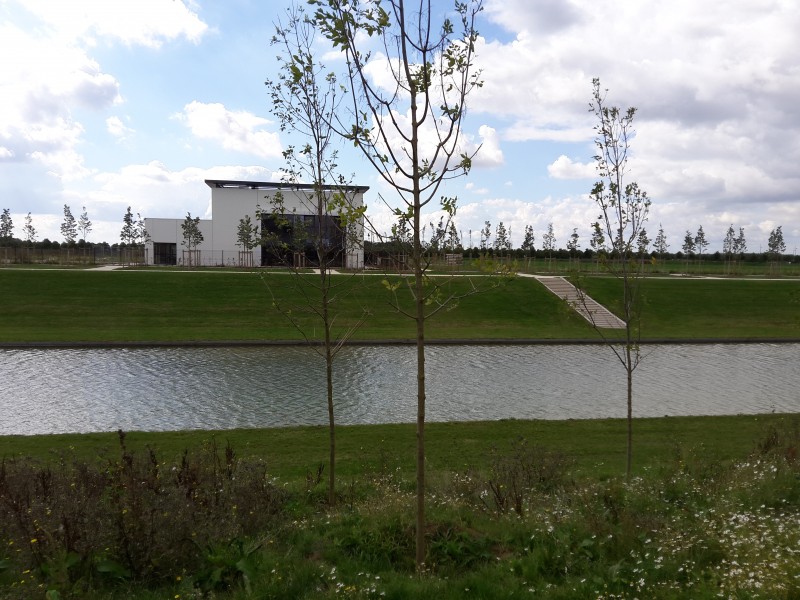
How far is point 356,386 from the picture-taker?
18891 millimetres

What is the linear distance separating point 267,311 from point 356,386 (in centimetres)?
1801

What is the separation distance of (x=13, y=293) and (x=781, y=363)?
41.1 meters

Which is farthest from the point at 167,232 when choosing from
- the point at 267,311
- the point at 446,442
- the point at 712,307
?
the point at 446,442

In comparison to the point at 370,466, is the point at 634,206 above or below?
above

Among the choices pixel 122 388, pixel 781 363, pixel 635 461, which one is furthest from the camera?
pixel 781 363

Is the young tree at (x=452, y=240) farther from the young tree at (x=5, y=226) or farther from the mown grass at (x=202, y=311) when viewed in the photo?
the young tree at (x=5, y=226)

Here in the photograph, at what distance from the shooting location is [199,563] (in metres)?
5.49

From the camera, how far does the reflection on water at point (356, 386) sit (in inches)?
594

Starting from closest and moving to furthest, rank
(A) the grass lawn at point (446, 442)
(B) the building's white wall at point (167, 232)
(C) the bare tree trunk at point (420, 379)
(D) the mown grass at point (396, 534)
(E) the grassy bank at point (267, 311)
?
(D) the mown grass at point (396, 534)
(C) the bare tree trunk at point (420, 379)
(A) the grass lawn at point (446, 442)
(E) the grassy bank at point (267, 311)
(B) the building's white wall at point (167, 232)

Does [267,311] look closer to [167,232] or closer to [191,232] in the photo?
[191,232]

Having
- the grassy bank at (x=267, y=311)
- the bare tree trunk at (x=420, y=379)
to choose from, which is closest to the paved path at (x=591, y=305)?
the grassy bank at (x=267, y=311)

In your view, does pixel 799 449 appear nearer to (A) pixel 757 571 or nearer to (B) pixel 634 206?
(B) pixel 634 206

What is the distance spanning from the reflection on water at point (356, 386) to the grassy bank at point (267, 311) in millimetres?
4394

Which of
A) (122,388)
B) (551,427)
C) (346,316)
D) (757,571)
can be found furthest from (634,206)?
(346,316)
